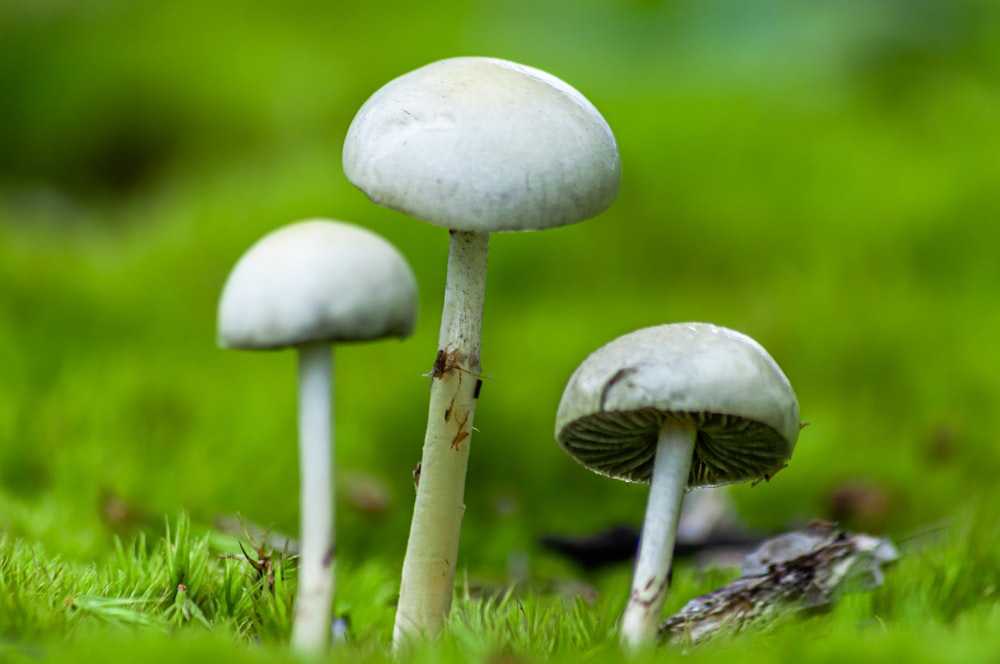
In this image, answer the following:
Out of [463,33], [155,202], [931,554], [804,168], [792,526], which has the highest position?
[463,33]

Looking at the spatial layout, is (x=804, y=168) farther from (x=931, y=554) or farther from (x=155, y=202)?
(x=155, y=202)

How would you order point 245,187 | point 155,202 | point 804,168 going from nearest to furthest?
point 804,168 → point 245,187 → point 155,202

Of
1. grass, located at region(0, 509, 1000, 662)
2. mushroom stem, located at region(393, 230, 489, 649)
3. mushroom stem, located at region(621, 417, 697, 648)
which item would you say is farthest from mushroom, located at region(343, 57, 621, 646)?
mushroom stem, located at region(621, 417, 697, 648)

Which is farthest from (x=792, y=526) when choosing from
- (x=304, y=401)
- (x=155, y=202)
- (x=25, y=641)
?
(x=155, y=202)

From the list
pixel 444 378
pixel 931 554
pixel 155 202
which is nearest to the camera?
pixel 444 378

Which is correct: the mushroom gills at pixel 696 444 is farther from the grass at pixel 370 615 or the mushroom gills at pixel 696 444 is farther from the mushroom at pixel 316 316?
the mushroom at pixel 316 316

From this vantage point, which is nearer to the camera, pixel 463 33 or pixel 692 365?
pixel 692 365

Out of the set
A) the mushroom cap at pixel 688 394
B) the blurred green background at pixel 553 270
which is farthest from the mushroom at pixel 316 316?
the blurred green background at pixel 553 270

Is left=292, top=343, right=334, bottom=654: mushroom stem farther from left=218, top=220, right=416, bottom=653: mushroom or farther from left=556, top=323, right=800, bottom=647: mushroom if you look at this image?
left=556, top=323, right=800, bottom=647: mushroom
